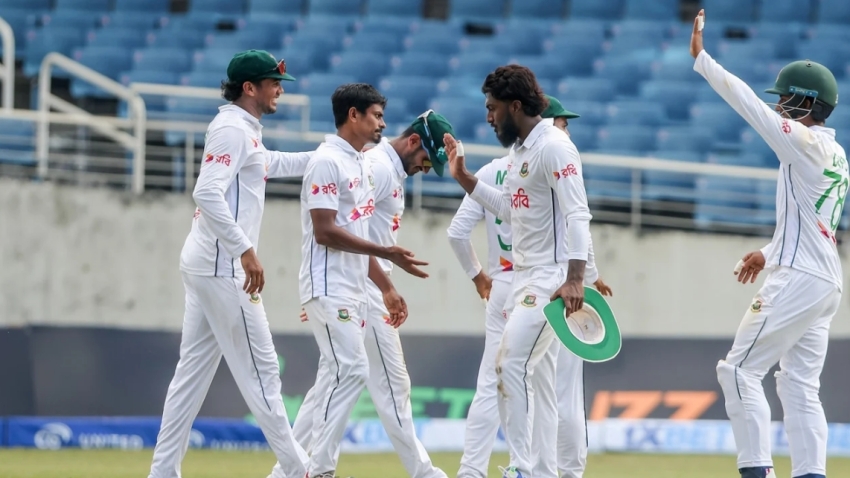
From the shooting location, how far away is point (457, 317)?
14055mm

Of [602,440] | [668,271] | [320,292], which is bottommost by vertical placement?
[602,440]

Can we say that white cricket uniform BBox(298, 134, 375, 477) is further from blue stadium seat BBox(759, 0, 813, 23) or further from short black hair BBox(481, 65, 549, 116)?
blue stadium seat BBox(759, 0, 813, 23)

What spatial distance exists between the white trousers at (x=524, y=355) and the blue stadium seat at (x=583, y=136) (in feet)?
29.8

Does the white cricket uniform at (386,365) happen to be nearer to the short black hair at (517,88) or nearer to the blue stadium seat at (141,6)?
the short black hair at (517,88)

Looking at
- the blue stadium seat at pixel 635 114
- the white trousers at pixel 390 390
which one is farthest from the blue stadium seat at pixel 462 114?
the white trousers at pixel 390 390

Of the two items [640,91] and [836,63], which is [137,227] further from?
[836,63]

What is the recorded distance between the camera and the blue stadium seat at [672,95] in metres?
17.2

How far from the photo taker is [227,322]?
7.51m

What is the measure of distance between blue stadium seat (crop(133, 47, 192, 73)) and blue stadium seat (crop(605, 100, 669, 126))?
581 centimetres

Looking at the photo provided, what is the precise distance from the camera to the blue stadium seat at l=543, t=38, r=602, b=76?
18141mm

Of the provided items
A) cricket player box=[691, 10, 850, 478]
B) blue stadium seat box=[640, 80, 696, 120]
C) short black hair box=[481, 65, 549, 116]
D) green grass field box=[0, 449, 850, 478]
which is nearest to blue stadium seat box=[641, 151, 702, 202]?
blue stadium seat box=[640, 80, 696, 120]

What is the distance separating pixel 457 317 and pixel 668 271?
2.30 metres

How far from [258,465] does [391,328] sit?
301cm

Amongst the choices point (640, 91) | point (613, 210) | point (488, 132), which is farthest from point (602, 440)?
point (640, 91)
